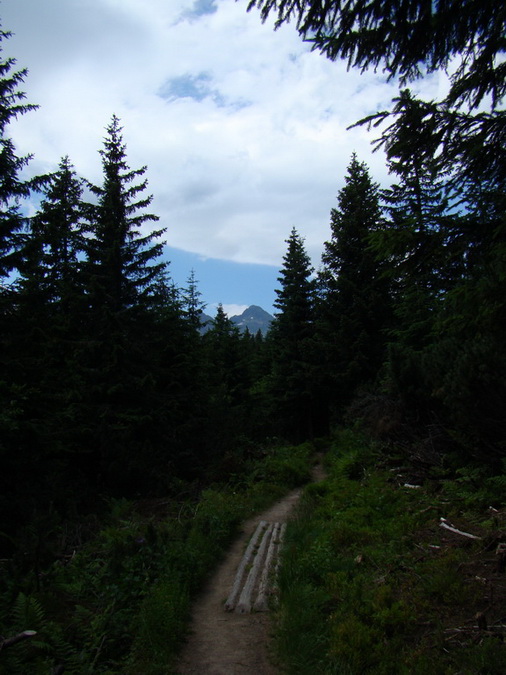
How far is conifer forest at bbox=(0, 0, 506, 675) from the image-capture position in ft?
13.2

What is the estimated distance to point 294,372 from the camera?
26.5 meters

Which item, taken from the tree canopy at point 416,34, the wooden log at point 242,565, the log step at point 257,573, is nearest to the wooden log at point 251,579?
the log step at point 257,573

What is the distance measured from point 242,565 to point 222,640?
2.36m

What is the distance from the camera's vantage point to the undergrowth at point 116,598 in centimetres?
475

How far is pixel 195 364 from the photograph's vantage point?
20.3m

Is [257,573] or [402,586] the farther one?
[257,573]

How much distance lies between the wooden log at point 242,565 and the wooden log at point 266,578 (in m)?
0.34

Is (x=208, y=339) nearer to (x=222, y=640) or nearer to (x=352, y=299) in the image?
(x=352, y=299)

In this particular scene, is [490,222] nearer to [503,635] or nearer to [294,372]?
[503,635]

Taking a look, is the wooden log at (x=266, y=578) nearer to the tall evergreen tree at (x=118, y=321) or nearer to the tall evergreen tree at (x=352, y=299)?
the tall evergreen tree at (x=118, y=321)

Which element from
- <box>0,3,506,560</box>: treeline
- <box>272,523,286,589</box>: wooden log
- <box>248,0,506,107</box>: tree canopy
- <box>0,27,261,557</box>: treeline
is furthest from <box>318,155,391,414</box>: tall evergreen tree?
<box>248,0,506,107</box>: tree canopy

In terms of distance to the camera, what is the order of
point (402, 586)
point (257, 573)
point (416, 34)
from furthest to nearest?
point (257, 573) → point (402, 586) → point (416, 34)

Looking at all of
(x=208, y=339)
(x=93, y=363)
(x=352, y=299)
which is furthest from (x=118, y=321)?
(x=352, y=299)

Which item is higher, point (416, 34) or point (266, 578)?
point (416, 34)
